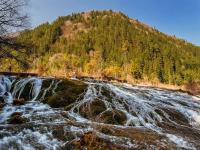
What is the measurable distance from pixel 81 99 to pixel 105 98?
2230 millimetres

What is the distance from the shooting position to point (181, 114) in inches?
1078

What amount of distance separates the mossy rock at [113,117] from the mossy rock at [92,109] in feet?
1.84

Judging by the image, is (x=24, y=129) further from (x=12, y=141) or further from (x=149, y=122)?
(x=149, y=122)

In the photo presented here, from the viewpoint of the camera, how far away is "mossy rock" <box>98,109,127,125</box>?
21842 mm

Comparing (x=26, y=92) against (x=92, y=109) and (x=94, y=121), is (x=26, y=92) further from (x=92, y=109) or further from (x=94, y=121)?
(x=94, y=121)

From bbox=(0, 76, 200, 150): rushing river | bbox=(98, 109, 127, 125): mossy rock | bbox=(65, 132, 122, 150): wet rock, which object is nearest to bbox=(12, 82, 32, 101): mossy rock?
bbox=(0, 76, 200, 150): rushing river

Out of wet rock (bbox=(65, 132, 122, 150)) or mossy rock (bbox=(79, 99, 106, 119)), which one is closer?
wet rock (bbox=(65, 132, 122, 150))

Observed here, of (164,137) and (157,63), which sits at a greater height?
(157,63)

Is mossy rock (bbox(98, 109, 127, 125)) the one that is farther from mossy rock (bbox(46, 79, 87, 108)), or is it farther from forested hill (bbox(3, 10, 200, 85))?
forested hill (bbox(3, 10, 200, 85))

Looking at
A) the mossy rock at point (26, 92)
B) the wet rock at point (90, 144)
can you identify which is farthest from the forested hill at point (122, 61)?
the wet rock at point (90, 144)

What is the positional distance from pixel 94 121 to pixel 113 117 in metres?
1.75

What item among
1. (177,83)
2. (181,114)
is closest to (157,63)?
(177,83)

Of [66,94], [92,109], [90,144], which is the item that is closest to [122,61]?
[66,94]

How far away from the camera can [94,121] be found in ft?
70.3
